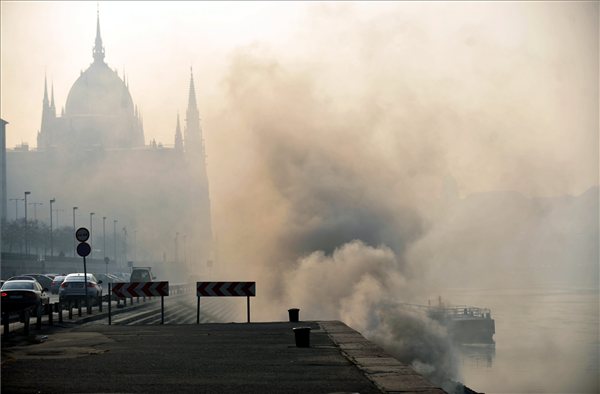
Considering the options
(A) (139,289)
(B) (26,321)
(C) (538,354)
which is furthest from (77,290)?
(C) (538,354)

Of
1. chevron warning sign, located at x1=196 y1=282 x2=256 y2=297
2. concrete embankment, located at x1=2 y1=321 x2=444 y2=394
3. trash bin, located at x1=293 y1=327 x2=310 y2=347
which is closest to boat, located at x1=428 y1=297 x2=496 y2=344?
chevron warning sign, located at x1=196 y1=282 x2=256 y2=297

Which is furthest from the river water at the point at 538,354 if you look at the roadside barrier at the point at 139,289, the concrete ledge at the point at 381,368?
the concrete ledge at the point at 381,368

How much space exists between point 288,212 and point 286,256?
3.43 m

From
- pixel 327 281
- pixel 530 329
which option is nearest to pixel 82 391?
pixel 327 281

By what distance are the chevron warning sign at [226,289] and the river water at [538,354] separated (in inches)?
1339

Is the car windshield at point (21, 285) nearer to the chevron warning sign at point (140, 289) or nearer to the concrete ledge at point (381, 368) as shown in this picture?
the chevron warning sign at point (140, 289)

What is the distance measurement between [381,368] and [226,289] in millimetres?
19867

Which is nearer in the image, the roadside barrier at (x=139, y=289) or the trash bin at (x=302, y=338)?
the trash bin at (x=302, y=338)

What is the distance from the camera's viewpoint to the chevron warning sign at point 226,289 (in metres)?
36.5

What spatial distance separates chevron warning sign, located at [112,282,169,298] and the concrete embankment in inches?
334

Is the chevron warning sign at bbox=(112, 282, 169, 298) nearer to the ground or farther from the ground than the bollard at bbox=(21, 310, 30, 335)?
farther from the ground

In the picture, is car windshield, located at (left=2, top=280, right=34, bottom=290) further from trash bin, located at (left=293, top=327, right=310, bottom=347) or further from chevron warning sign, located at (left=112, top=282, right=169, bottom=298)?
trash bin, located at (left=293, top=327, right=310, bottom=347)

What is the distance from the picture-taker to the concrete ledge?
14302mm

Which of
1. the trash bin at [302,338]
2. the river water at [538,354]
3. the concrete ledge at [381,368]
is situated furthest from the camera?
the river water at [538,354]
